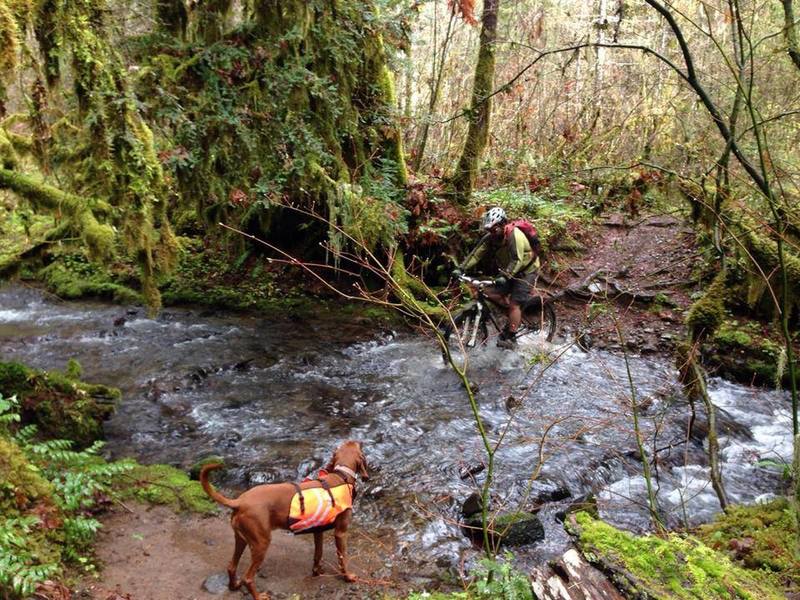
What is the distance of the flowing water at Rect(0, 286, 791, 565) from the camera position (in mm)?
5777

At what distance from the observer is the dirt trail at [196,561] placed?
410 centimetres

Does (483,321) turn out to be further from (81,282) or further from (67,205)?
(81,282)

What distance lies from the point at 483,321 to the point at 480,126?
525 centimetres

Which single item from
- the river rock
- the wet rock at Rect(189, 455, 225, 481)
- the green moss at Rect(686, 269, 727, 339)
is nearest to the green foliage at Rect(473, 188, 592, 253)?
the green moss at Rect(686, 269, 727, 339)

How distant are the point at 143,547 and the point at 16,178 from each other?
5.29m

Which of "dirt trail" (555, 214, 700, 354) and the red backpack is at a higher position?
the red backpack

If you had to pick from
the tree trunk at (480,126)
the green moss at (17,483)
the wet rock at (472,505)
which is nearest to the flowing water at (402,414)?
the wet rock at (472,505)

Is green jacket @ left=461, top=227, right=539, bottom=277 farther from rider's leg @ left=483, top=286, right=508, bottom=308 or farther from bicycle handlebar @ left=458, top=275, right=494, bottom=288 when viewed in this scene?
rider's leg @ left=483, top=286, right=508, bottom=308

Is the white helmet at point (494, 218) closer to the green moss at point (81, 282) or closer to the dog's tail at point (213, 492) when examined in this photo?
the dog's tail at point (213, 492)

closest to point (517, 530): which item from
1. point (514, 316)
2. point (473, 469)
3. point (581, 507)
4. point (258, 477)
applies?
point (581, 507)

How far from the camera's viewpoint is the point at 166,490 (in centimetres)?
535

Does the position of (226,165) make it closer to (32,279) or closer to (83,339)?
(83,339)

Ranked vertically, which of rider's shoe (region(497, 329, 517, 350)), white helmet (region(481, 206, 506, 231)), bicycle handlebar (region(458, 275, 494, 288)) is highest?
white helmet (region(481, 206, 506, 231))

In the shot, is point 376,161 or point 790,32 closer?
point 790,32
